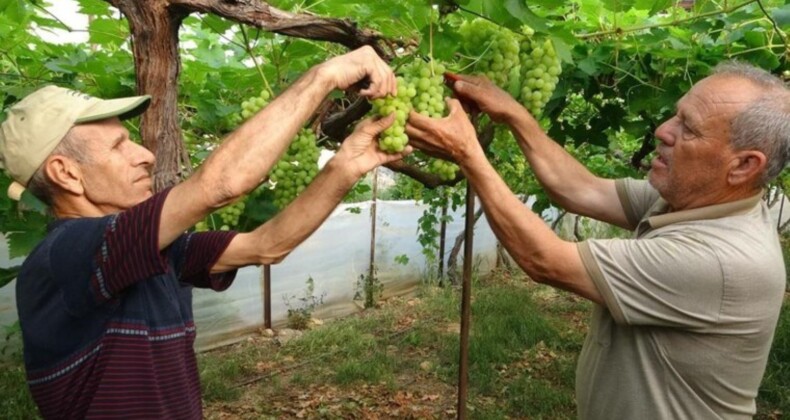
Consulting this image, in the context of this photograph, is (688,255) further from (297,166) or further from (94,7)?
(94,7)

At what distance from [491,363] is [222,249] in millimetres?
5467

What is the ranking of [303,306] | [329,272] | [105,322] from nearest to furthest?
[105,322], [303,306], [329,272]

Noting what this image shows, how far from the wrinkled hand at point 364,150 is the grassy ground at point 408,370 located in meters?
4.51

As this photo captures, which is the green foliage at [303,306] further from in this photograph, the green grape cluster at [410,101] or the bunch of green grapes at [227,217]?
the green grape cluster at [410,101]

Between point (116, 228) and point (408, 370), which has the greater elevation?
point (116, 228)

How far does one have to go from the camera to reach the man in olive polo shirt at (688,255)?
196 centimetres

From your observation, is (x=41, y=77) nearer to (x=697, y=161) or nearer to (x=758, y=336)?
(x=697, y=161)

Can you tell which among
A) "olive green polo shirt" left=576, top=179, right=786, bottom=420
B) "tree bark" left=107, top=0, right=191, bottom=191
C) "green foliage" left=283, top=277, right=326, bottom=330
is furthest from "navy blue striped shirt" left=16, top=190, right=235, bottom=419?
"green foliage" left=283, top=277, right=326, bottom=330

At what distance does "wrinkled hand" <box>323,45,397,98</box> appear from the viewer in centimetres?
162

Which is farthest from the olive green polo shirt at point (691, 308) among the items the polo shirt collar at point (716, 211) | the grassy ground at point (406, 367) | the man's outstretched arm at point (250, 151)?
the grassy ground at point (406, 367)

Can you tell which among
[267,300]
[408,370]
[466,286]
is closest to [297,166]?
[466,286]

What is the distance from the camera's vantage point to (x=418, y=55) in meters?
2.03

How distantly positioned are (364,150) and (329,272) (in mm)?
7722

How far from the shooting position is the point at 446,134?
1.89 meters
